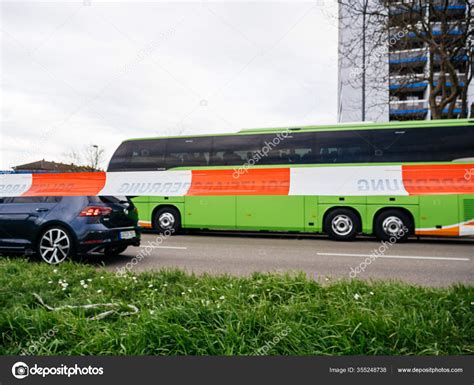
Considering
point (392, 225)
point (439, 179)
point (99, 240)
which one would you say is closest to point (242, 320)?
point (99, 240)

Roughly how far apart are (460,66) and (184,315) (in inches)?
680

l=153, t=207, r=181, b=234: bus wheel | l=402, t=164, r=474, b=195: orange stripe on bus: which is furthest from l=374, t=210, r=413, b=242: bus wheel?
l=153, t=207, r=181, b=234: bus wheel

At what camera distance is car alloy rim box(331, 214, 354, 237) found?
944cm

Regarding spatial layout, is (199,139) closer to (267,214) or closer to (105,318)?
(267,214)

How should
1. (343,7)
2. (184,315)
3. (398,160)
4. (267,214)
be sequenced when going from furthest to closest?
(343,7), (267,214), (398,160), (184,315)

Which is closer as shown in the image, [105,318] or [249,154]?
[105,318]

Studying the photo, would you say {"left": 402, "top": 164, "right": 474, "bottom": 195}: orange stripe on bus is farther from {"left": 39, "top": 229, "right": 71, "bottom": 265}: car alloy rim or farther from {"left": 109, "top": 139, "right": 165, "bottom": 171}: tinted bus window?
{"left": 109, "top": 139, "right": 165, "bottom": 171}: tinted bus window

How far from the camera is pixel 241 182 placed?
8.85m

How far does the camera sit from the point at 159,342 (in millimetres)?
2250

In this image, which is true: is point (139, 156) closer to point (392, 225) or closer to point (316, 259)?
point (316, 259)

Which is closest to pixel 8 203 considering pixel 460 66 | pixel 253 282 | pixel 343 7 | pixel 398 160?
pixel 253 282

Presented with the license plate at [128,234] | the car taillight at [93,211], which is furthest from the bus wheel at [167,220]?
the car taillight at [93,211]
